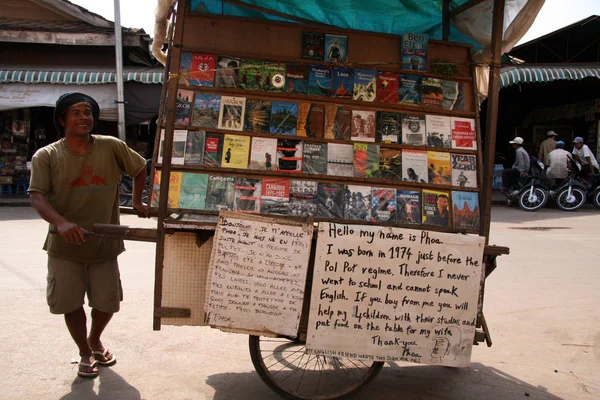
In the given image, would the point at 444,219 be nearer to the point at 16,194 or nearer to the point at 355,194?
the point at 355,194

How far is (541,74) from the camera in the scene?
426 inches

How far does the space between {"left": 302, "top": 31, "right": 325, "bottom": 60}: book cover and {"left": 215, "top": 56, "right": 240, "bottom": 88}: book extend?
1.24 feet

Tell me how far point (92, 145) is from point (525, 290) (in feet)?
13.1

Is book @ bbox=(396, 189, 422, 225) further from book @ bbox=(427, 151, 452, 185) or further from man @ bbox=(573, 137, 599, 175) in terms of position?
man @ bbox=(573, 137, 599, 175)

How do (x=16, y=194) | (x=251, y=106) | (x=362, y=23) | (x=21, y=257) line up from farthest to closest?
(x=16, y=194), (x=21, y=257), (x=362, y=23), (x=251, y=106)

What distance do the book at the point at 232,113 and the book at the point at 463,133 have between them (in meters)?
1.18

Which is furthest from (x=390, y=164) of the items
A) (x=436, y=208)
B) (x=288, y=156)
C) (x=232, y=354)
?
(x=232, y=354)

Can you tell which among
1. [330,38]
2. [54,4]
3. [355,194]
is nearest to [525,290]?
[355,194]

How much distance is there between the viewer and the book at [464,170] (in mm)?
2842

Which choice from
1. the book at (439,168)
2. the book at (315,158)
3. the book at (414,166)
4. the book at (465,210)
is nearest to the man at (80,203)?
the book at (315,158)

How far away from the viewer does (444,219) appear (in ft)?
9.17

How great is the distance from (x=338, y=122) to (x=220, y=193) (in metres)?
0.75

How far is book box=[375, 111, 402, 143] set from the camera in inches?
111

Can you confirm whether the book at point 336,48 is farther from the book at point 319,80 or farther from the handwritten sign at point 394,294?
the handwritten sign at point 394,294
